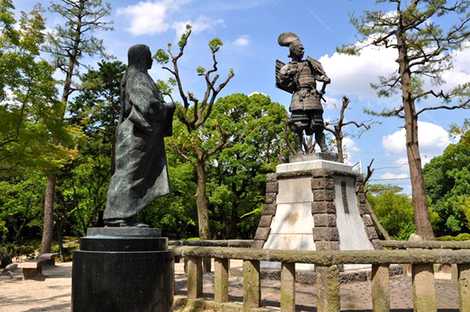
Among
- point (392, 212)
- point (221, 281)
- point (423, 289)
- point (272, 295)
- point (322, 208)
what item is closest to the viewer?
point (423, 289)

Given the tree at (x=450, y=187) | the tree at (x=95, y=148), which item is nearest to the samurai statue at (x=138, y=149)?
the tree at (x=95, y=148)

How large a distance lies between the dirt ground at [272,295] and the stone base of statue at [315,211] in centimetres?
90

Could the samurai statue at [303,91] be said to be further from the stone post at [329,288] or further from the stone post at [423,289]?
the stone post at [329,288]

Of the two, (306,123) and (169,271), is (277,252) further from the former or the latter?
(306,123)

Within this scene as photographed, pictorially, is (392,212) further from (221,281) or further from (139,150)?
(139,150)

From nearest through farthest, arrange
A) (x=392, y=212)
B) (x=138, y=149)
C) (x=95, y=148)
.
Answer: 1. (x=138, y=149)
2. (x=95, y=148)
3. (x=392, y=212)

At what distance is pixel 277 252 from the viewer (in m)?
6.39

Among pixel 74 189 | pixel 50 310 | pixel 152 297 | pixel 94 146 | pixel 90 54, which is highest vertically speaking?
pixel 90 54

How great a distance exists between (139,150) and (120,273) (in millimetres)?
1532

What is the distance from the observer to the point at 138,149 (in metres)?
5.82

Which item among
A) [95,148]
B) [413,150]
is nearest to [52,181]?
[95,148]

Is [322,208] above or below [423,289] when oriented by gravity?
above

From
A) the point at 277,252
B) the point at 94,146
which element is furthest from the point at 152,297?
the point at 94,146

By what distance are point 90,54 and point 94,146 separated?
5129 mm
